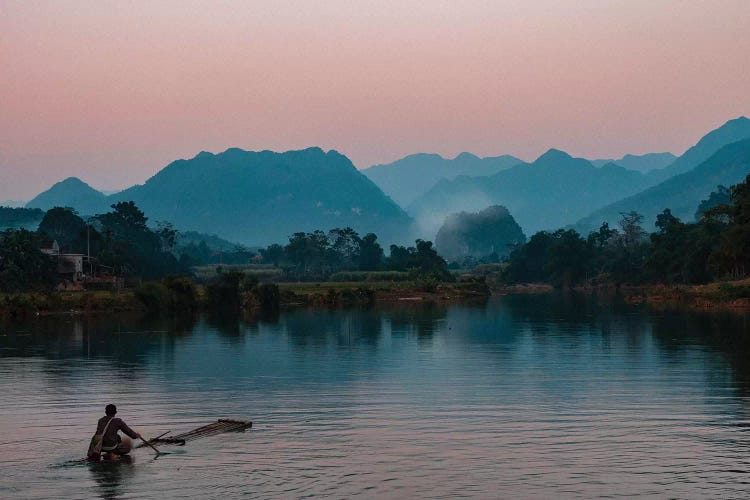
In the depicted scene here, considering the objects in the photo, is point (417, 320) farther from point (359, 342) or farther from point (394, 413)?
point (394, 413)

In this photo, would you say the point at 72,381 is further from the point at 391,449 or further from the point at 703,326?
the point at 703,326

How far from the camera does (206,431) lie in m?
28.7

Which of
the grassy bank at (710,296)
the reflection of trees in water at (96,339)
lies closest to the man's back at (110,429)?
the reflection of trees in water at (96,339)

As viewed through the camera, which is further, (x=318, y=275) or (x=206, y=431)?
(x=318, y=275)

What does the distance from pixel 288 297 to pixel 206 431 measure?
97.1 metres

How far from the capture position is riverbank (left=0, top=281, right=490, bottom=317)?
98.7m

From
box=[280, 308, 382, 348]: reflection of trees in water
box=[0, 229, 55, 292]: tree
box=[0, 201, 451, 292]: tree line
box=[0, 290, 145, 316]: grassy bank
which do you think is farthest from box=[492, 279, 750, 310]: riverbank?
box=[0, 229, 55, 292]: tree

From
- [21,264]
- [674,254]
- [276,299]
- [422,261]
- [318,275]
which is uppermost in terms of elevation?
[422,261]

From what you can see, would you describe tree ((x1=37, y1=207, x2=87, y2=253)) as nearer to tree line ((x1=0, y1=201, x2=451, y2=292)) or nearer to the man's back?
tree line ((x1=0, y1=201, x2=451, y2=292))

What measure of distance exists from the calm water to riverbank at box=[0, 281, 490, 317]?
32.4 metres

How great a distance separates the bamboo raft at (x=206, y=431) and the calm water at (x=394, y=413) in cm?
38

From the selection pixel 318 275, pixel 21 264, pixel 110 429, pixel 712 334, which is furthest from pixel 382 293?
pixel 110 429

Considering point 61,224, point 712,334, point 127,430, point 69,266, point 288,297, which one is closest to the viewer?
point 127,430

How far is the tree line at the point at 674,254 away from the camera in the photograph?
110 m
